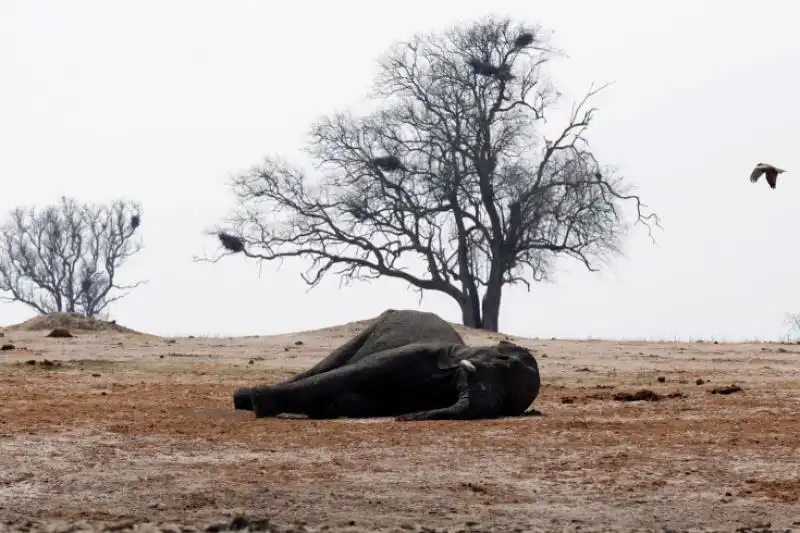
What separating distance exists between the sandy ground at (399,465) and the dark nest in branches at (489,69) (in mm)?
24391

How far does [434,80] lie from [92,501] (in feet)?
103

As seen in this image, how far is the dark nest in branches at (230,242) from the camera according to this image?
38312mm

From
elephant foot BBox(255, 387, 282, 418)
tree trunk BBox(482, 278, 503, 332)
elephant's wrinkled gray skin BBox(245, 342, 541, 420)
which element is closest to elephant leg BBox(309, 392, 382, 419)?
elephant's wrinkled gray skin BBox(245, 342, 541, 420)

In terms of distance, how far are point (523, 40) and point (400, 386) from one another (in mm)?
27788

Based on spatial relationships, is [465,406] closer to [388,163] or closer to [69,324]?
[69,324]

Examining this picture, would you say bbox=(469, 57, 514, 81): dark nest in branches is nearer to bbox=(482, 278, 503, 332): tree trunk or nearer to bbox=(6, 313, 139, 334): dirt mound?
bbox=(482, 278, 503, 332): tree trunk

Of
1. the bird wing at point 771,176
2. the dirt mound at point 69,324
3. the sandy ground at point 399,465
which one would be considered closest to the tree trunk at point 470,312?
the dirt mound at point 69,324

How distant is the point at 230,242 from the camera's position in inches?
1507

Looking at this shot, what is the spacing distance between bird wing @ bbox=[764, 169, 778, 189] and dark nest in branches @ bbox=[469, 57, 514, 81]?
24.3 m

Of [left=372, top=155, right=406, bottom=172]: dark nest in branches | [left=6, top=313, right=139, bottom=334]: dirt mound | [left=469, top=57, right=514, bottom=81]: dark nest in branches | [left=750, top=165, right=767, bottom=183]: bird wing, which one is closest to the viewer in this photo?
[left=750, top=165, right=767, bottom=183]: bird wing

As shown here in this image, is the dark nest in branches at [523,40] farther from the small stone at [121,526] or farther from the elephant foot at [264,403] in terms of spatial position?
the small stone at [121,526]

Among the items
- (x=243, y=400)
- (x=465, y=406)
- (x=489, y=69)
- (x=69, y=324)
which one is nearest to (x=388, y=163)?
(x=489, y=69)

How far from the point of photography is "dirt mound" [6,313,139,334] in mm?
23594

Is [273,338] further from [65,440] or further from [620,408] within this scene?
[65,440]
